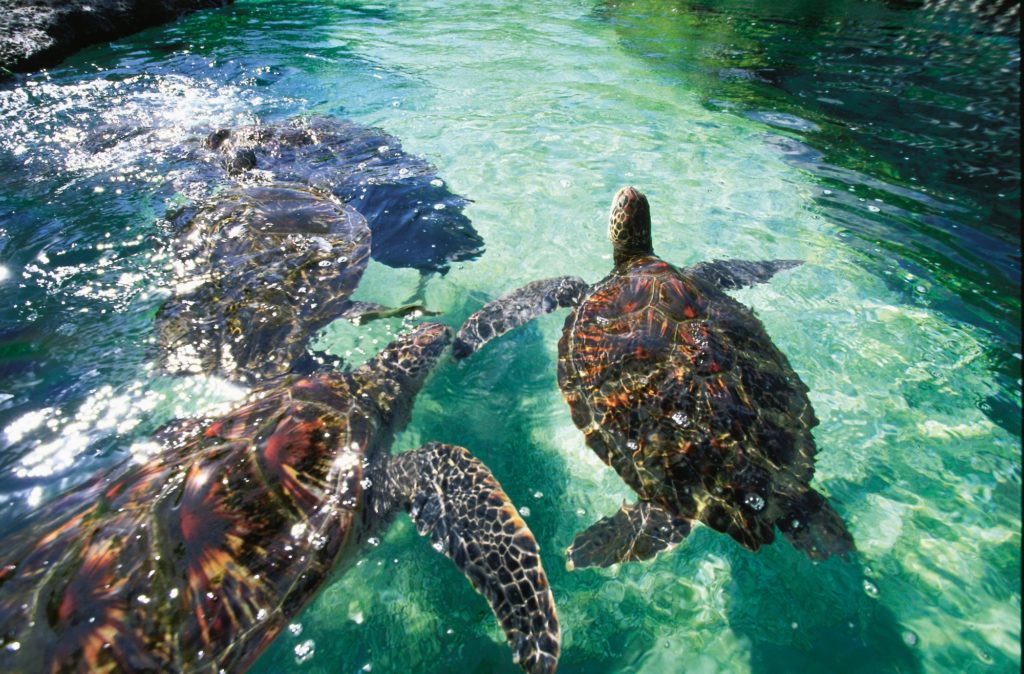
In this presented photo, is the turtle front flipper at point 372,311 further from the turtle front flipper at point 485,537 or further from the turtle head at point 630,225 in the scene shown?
the turtle head at point 630,225

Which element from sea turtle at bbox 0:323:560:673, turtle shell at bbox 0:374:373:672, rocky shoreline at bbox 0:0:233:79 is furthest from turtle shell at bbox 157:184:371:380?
rocky shoreline at bbox 0:0:233:79

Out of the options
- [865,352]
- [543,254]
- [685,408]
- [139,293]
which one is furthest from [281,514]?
[865,352]

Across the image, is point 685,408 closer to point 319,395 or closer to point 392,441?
point 392,441

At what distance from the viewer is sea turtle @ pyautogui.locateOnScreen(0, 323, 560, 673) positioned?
6.94ft

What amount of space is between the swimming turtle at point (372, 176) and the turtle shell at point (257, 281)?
0.53 meters

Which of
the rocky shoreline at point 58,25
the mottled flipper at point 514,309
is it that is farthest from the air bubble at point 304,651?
the rocky shoreline at point 58,25

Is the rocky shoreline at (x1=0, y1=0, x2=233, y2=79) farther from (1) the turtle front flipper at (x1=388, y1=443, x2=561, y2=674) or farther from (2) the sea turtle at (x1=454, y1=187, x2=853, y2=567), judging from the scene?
(2) the sea turtle at (x1=454, y1=187, x2=853, y2=567)

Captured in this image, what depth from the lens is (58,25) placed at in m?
11.7

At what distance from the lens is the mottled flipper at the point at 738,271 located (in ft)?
15.9

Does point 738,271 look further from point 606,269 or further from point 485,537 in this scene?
point 485,537

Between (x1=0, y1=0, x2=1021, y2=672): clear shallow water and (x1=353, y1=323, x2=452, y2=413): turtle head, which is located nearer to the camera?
(x1=0, y1=0, x2=1021, y2=672): clear shallow water

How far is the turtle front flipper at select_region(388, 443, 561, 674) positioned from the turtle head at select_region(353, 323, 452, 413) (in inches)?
21.4

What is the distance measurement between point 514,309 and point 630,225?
1.39 m

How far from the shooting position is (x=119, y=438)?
3441mm
